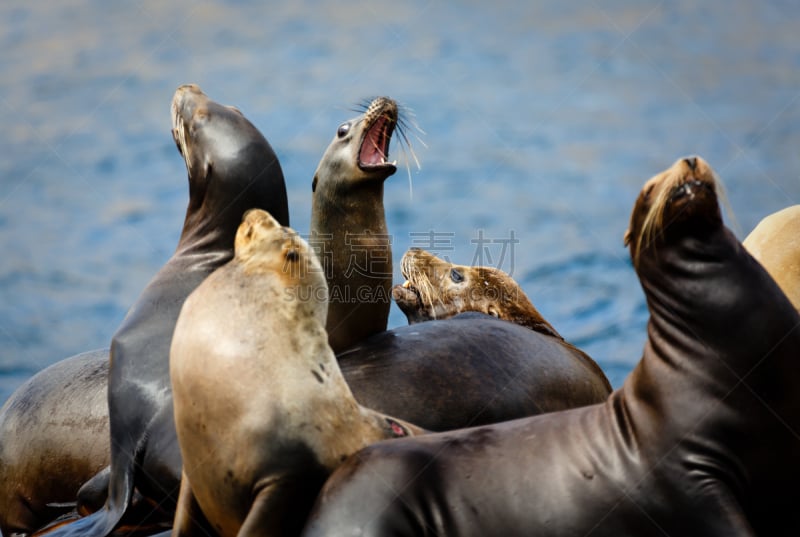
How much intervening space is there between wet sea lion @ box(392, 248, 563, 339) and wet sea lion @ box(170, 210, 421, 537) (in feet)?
8.35

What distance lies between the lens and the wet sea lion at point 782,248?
664cm

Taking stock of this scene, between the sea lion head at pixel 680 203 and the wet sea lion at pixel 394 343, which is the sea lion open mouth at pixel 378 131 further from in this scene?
the sea lion head at pixel 680 203

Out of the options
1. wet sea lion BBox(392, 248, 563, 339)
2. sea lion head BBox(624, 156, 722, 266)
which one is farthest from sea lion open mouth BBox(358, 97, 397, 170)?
sea lion head BBox(624, 156, 722, 266)

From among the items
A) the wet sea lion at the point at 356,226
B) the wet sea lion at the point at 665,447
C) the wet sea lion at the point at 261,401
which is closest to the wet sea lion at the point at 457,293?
the wet sea lion at the point at 356,226

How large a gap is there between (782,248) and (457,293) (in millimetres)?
1748

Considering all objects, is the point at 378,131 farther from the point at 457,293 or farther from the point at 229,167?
the point at 229,167

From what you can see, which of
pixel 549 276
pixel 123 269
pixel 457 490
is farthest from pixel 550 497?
pixel 123 269

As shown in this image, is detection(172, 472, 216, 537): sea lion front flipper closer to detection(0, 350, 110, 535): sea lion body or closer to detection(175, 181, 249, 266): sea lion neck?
detection(175, 181, 249, 266): sea lion neck

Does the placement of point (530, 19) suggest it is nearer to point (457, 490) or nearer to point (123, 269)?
point (123, 269)

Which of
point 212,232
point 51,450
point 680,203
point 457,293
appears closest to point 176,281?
point 212,232

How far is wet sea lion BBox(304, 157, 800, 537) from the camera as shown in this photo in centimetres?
379

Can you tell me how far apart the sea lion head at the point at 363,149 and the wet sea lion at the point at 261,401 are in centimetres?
216

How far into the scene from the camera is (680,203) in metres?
3.95

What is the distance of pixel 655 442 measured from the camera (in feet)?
12.6
